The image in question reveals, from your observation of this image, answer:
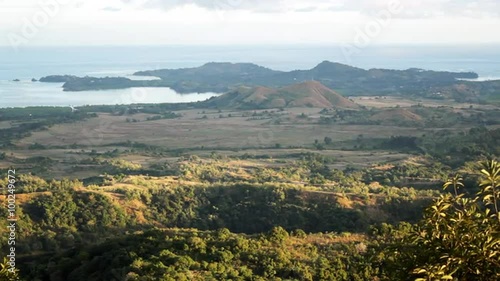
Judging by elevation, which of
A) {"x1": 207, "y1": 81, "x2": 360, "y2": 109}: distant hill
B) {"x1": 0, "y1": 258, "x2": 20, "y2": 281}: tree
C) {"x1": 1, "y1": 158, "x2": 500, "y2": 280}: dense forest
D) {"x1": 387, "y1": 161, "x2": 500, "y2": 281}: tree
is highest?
Answer: {"x1": 207, "y1": 81, "x2": 360, "y2": 109}: distant hill

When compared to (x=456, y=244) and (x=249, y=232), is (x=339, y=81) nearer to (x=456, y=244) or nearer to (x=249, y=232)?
(x=249, y=232)

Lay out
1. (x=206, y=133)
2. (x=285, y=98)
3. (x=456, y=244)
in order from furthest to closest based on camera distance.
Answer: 1. (x=285, y=98)
2. (x=206, y=133)
3. (x=456, y=244)

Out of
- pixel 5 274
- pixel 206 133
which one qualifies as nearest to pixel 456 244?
pixel 5 274

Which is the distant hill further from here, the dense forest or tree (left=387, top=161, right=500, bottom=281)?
tree (left=387, top=161, right=500, bottom=281)

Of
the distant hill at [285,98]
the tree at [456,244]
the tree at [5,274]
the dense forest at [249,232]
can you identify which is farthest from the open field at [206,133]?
the tree at [456,244]

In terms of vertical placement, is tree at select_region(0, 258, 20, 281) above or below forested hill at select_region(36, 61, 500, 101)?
below

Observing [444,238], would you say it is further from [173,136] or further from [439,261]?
[173,136]

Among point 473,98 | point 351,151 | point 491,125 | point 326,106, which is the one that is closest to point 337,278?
point 351,151

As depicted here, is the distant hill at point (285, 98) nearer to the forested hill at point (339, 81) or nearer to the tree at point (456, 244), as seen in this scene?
the forested hill at point (339, 81)

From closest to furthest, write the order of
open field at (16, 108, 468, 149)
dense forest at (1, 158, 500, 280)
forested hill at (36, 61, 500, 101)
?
dense forest at (1, 158, 500, 280) < open field at (16, 108, 468, 149) < forested hill at (36, 61, 500, 101)

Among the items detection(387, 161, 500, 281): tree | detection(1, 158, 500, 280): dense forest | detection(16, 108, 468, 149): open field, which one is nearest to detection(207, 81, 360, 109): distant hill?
detection(16, 108, 468, 149): open field
